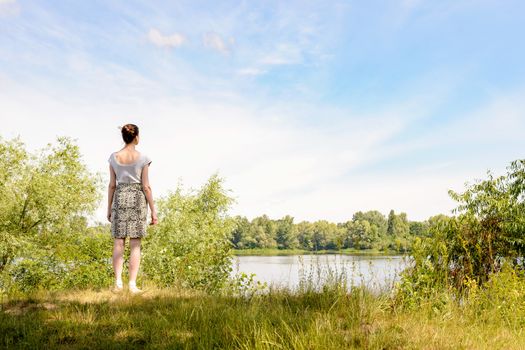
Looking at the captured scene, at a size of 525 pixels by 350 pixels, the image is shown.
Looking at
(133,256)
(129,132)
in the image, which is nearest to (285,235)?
(133,256)

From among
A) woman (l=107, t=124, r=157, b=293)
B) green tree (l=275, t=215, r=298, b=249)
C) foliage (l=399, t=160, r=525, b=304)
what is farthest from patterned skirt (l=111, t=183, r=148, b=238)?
green tree (l=275, t=215, r=298, b=249)

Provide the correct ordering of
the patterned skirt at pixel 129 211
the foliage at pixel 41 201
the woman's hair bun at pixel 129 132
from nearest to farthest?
the patterned skirt at pixel 129 211
the woman's hair bun at pixel 129 132
the foliage at pixel 41 201

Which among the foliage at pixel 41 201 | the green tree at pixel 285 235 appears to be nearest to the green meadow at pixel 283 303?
the foliage at pixel 41 201

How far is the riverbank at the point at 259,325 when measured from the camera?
11.4 feet

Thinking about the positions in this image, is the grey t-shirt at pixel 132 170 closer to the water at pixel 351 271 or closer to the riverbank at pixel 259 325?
the riverbank at pixel 259 325

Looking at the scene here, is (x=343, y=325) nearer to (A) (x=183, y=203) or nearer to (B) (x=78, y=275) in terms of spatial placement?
(B) (x=78, y=275)

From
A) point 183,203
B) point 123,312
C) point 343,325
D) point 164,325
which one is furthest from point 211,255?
point 183,203

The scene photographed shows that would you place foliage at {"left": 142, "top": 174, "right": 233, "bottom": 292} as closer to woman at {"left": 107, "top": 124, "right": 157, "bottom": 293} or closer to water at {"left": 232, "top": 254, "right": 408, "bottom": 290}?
woman at {"left": 107, "top": 124, "right": 157, "bottom": 293}

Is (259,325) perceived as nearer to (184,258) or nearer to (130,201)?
(130,201)

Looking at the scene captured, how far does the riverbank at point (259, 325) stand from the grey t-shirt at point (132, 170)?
Result: 155cm

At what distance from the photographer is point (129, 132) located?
5957 millimetres

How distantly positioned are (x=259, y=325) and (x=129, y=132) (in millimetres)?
3338

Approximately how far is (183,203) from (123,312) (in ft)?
45.8

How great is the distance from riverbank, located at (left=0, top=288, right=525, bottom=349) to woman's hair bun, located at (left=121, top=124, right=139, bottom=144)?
2090 millimetres
